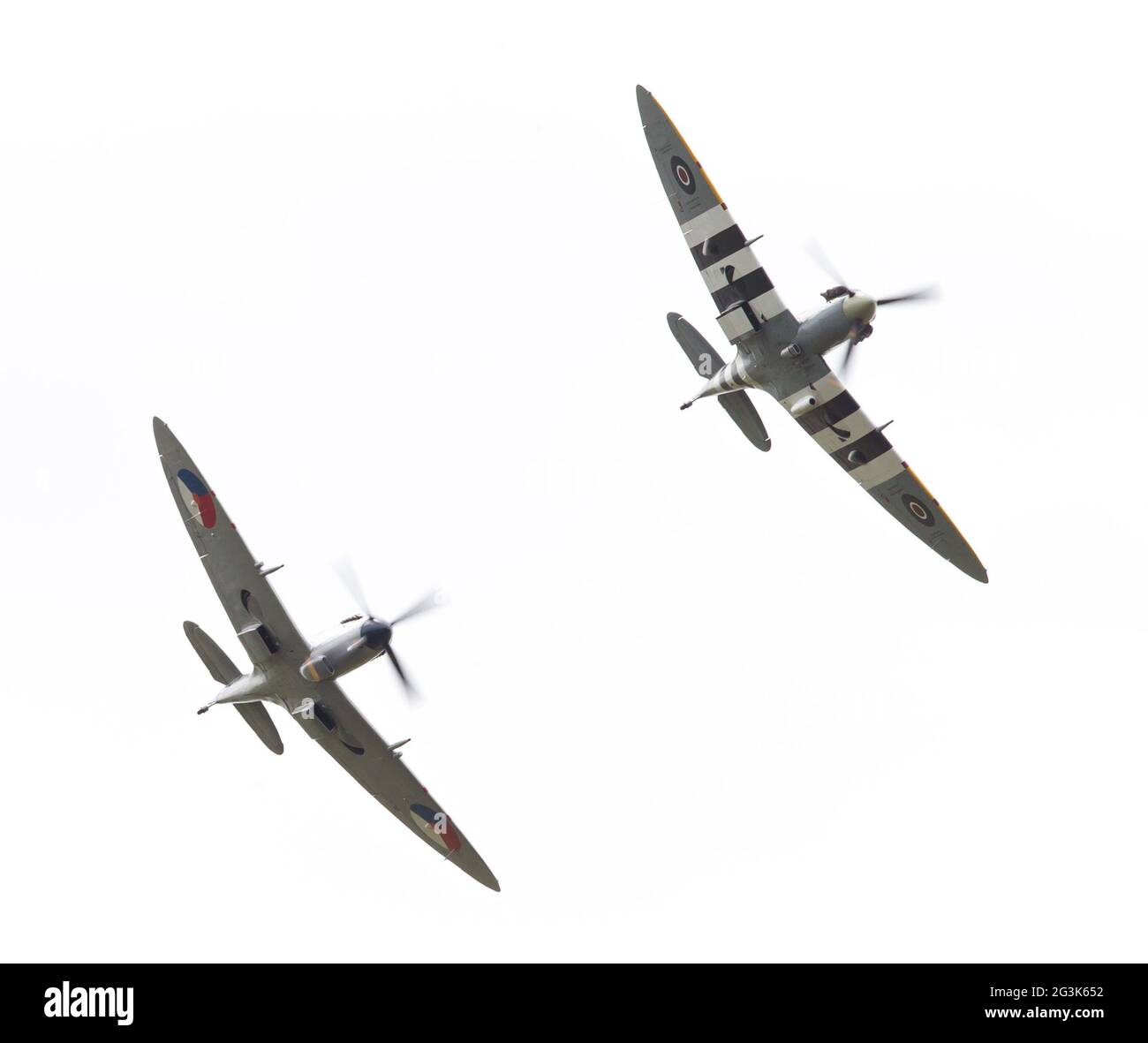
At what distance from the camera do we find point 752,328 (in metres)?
50.1

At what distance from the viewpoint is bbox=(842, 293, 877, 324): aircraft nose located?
48094 mm

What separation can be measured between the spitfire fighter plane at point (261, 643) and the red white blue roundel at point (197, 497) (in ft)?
0.08

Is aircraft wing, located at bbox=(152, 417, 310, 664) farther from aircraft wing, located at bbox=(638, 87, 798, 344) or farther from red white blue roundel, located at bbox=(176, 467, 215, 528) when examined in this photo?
aircraft wing, located at bbox=(638, 87, 798, 344)

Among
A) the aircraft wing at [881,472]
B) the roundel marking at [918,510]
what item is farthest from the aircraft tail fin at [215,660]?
the roundel marking at [918,510]

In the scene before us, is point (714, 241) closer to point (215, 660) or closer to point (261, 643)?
point (261, 643)

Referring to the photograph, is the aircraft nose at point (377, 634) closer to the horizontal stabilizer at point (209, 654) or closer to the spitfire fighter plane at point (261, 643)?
the spitfire fighter plane at point (261, 643)

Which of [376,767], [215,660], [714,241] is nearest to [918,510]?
[714,241]

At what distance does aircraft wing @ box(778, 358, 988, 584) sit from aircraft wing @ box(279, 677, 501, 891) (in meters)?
14.8

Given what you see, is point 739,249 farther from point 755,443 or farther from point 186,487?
point 186,487

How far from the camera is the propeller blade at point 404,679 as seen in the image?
46250 mm

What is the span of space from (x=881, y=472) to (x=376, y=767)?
55.1 ft

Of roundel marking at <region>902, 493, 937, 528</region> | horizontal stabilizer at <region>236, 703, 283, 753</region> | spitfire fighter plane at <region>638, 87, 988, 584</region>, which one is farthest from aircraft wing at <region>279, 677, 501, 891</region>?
roundel marking at <region>902, 493, 937, 528</region>

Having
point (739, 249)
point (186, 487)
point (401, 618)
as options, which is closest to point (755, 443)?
point (739, 249)
